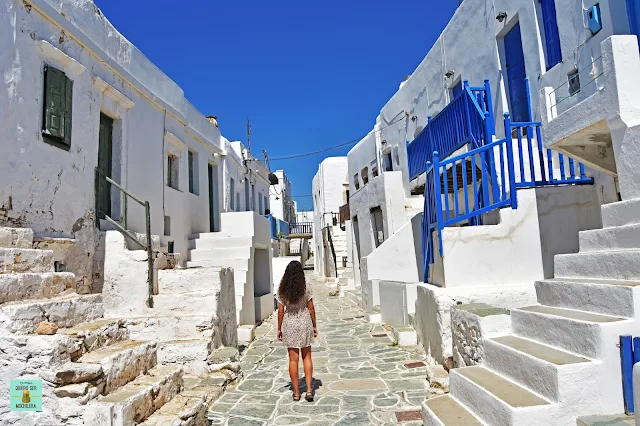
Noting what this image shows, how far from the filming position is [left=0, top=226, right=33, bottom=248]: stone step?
500cm

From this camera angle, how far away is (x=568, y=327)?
3.54m

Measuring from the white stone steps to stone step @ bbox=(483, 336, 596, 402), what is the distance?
8.91 feet

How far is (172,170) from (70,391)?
793cm

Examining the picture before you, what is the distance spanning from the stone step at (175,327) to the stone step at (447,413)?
3325 millimetres

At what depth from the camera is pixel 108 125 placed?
26.7 ft

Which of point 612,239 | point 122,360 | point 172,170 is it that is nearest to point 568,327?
point 612,239

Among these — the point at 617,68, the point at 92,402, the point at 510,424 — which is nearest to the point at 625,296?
the point at 510,424

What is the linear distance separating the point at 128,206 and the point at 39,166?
2250 millimetres

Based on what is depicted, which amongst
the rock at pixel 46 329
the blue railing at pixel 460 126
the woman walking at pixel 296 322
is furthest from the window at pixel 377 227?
the rock at pixel 46 329

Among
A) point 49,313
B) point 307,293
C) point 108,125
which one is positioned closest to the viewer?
point 49,313

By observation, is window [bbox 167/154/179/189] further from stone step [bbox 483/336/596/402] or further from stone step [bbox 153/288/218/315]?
stone step [bbox 483/336/596/402]

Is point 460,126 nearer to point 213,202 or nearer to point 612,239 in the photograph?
point 612,239

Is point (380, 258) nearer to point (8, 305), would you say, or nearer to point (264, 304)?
point (264, 304)

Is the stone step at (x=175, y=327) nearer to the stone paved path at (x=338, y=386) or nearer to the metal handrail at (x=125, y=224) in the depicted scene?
the metal handrail at (x=125, y=224)
